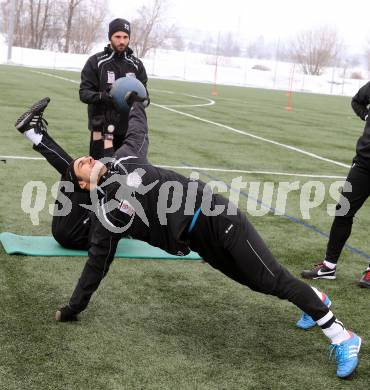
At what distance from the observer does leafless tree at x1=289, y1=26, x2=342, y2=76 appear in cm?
8781

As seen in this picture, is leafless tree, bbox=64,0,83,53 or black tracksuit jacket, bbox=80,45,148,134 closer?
black tracksuit jacket, bbox=80,45,148,134

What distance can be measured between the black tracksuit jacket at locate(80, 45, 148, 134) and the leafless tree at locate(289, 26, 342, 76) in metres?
82.6

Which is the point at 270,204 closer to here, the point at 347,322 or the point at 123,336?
the point at 347,322

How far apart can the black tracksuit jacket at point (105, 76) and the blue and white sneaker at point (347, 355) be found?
12.9 feet

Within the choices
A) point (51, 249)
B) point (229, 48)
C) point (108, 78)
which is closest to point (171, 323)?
point (51, 249)

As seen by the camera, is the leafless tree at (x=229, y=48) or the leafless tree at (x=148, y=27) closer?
the leafless tree at (x=148, y=27)

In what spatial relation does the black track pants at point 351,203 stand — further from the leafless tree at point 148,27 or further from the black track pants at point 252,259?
the leafless tree at point 148,27

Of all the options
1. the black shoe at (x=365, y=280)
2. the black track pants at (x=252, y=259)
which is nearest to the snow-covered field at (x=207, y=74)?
the black shoe at (x=365, y=280)

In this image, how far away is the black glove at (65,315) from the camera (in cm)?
469

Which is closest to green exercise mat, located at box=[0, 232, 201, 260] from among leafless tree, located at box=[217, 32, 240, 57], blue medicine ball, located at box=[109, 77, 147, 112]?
blue medicine ball, located at box=[109, 77, 147, 112]

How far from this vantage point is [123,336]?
466 cm

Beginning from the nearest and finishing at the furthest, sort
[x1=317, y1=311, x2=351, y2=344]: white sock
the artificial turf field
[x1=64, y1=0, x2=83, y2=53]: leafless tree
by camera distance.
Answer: the artificial turf field
[x1=317, y1=311, x2=351, y2=344]: white sock
[x1=64, y1=0, x2=83, y2=53]: leafless tree

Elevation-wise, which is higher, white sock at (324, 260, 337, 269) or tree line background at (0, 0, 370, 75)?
tree line background at (0, 0, 370, 75)

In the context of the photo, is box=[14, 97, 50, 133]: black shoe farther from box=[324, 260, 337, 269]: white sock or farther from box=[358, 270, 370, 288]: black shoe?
box=[358, 270, 370, 288]: black shoe
